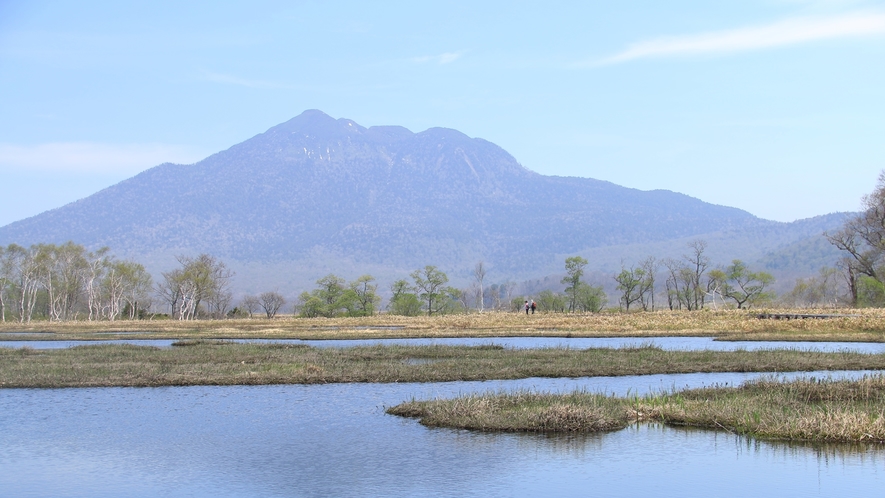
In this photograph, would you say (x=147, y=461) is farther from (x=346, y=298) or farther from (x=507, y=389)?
(x=346, y=298)

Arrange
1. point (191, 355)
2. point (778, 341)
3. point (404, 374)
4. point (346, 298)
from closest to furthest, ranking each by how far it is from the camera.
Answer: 1. point (404, 374)
2. point (191, 355)
3. point (778, 341)
4. point (346, 298)

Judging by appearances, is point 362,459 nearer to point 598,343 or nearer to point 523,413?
point 523,413

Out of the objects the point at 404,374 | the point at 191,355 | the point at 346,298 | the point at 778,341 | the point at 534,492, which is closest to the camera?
the point at 534,492

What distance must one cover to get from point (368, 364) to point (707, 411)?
17014 mm

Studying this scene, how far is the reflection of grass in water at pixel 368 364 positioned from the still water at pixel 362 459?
19.9ft

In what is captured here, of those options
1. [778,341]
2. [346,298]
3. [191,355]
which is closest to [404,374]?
[191,355]

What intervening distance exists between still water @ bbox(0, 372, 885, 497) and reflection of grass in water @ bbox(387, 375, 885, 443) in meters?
0.53

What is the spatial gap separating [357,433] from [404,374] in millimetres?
10759

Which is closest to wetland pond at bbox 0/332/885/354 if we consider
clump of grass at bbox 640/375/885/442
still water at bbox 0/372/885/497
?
clump of grass at bbox 640/375/885/442

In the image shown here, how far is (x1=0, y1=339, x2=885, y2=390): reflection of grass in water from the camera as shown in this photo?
3155 centimetres

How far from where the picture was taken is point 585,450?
19.4m

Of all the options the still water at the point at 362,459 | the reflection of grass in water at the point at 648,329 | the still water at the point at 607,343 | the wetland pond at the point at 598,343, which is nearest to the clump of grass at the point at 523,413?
the still water at the point at 362,459

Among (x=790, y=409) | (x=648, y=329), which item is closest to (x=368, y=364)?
(x=790, y=409)

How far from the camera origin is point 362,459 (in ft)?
60.8
